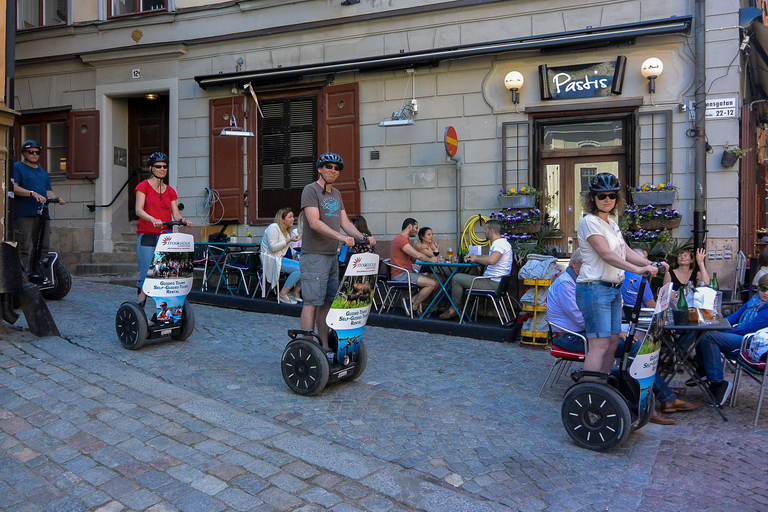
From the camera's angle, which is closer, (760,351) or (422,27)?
(760,351)

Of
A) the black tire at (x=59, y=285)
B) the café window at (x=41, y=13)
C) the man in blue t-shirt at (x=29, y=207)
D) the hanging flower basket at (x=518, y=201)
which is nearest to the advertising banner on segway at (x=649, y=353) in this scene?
the hanging flower basket at (x=518, y=201)

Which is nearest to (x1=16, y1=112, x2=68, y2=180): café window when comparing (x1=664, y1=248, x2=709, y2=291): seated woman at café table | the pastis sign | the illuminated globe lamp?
the illuminated globe lamp

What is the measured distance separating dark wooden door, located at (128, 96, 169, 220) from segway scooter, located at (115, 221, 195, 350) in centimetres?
699

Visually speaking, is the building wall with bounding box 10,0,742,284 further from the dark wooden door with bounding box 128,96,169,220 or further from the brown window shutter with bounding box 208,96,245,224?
the dark wooden door with bounding box 128,96,169,220

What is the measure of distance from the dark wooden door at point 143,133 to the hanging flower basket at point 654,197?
877cm

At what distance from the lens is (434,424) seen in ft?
13.7

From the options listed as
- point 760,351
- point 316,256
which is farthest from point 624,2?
point 316,256

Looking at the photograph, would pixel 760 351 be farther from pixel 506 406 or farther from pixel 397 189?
pixel 397 189

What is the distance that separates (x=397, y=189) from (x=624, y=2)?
4.16 meters

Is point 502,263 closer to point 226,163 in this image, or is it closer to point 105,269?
point 226,163

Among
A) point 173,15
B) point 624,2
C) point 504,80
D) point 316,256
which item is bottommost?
point 316,256

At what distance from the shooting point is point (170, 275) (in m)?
5.64

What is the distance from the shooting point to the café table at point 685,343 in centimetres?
439

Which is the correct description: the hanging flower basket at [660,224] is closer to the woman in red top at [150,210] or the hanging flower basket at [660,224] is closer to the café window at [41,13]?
the woman in red top at [150,210]
